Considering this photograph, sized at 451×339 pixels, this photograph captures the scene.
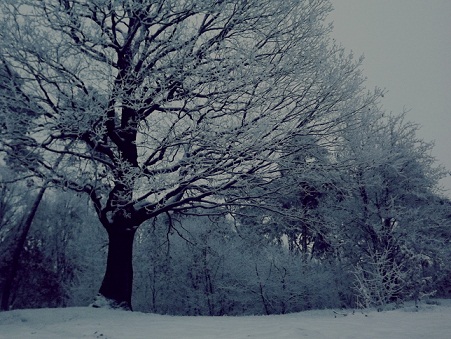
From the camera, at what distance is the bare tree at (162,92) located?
7.54 meters

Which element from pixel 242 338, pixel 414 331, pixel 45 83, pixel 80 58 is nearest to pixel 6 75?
pixel 45 83

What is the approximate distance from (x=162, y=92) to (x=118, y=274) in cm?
479

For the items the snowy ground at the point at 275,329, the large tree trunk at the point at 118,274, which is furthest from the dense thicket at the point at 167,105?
the snowy ground at the point at 275,329

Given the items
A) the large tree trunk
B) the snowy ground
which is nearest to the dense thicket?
the large tree trunk

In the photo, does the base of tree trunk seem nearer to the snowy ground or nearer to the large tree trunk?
the large tree trunk

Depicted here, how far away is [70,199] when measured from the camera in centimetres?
2659

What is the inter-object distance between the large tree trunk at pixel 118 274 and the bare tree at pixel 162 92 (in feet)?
0.11

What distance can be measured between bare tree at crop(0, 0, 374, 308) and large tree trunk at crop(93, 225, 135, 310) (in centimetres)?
3

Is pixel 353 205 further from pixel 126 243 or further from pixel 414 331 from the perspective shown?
pixel 414 331

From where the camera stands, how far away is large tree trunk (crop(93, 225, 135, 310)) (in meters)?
8.70

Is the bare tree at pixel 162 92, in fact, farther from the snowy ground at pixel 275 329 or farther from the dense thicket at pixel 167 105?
the snowy ground at pixel 275 329

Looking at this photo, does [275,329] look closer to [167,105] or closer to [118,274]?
[118,274]

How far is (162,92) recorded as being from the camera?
7.76 m

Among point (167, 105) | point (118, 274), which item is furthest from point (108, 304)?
point (167, 105)
